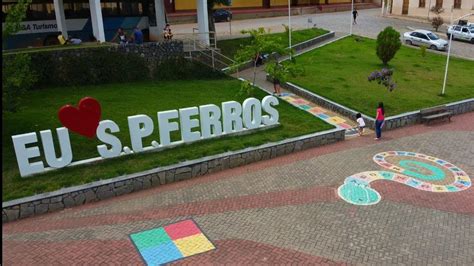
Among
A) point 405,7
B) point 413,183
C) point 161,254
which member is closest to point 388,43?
point 413,183

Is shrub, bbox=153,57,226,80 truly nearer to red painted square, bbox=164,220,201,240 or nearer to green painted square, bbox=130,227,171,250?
red painted square, bbox=164,220,201,240

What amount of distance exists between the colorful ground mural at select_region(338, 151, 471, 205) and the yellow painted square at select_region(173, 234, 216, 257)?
14.1ft

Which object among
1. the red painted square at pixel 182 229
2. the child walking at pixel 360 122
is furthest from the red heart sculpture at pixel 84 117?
the child walking at pixel 360 122

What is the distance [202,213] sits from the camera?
37.5 ft

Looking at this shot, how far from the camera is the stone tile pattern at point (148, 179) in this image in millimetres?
11406

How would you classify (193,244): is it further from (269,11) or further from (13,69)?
(269,11)

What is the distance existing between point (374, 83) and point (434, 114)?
476 cm

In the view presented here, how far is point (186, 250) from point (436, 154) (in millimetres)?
10184

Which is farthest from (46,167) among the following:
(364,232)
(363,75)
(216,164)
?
(363,75)

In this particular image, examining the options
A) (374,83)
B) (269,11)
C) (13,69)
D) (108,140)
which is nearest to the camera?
(108,140)

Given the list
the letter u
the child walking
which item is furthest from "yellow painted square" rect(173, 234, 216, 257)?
the child walking

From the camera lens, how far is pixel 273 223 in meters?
10.8

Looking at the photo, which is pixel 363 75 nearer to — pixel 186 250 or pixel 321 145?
pixel 321 145

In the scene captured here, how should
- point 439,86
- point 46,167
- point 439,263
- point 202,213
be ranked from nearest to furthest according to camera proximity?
point 439,263 < point 202,213 < point 46,167 < point 439,86
